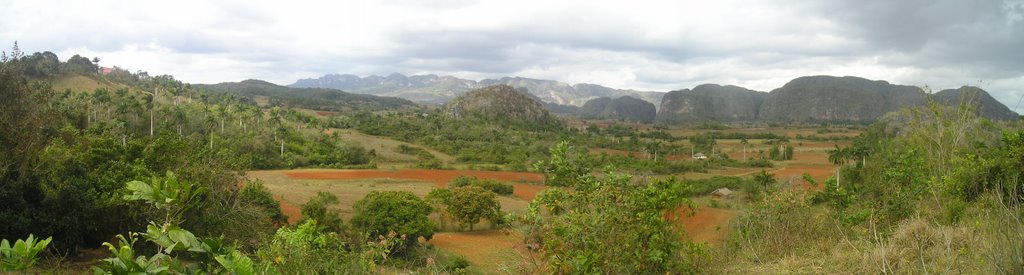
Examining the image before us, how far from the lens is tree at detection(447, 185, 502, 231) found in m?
31.5

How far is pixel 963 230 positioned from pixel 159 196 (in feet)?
29.2

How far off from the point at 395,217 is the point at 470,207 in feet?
24.9

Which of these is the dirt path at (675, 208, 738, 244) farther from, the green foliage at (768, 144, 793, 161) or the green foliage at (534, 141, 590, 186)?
the green foliage at (768, 144, 793, 161)

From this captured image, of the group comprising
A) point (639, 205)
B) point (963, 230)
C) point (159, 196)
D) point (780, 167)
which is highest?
point (159, 196)

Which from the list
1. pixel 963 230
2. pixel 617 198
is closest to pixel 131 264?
pixel 617 198

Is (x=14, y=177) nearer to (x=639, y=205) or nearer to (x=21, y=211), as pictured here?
(x=21, y=211)

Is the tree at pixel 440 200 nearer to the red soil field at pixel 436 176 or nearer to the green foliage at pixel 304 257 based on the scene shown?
the red soil field at pixel 436 176

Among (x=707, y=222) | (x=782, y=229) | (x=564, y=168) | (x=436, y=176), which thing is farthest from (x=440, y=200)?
(x=564, y=168)

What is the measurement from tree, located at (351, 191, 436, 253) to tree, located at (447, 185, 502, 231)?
18.4ft

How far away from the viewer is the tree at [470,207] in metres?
31.5

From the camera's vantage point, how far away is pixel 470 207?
103ft

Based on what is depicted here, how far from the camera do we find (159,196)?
2.99m

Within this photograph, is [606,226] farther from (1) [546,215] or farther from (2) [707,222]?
(2) [707,222]

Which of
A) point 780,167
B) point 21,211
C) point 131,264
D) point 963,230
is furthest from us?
point 780,167
